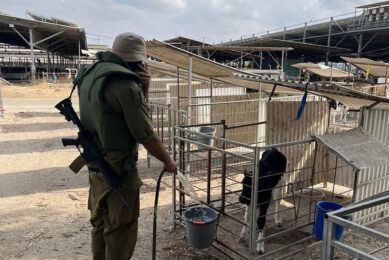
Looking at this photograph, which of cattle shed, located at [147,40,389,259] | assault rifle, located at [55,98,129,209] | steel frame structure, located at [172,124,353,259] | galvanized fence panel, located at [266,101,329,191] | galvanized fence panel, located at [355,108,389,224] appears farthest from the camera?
galvanized fence panel, located at [266,101,329,191]

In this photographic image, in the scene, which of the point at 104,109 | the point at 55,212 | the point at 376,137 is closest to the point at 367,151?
the point at 376,137

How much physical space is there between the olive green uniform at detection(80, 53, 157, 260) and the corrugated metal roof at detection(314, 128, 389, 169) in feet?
7.83

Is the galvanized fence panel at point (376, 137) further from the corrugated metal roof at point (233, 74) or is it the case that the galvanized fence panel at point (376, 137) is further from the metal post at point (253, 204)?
the metal post at point (253, 204)

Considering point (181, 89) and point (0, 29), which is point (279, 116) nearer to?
point (181, 89)

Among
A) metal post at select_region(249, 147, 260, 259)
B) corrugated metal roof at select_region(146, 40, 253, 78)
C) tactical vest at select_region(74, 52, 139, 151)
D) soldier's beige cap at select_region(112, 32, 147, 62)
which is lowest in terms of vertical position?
metal post at select_region(249, 147, 260, 259)

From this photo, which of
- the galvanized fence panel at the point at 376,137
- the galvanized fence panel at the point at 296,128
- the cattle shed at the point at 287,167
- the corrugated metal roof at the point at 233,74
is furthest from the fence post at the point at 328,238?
the galvanized fence panel at the point at 376,137

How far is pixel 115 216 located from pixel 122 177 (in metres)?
0.31

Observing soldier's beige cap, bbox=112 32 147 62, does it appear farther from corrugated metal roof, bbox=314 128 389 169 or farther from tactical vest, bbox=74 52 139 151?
corrugated metal roof, bbox=314 128 389 169

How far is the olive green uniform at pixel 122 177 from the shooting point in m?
2.08

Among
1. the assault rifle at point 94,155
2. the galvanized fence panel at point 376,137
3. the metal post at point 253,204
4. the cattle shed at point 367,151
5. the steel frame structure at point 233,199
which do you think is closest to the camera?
the assault rifle at point 94,155

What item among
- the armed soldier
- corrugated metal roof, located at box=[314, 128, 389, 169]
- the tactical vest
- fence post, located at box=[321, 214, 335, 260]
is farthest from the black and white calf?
the tactical vest

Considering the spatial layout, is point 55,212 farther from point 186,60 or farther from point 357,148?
point 357,148

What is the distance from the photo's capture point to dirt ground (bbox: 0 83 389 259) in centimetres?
358

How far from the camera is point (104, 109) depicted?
2113 millimetres
